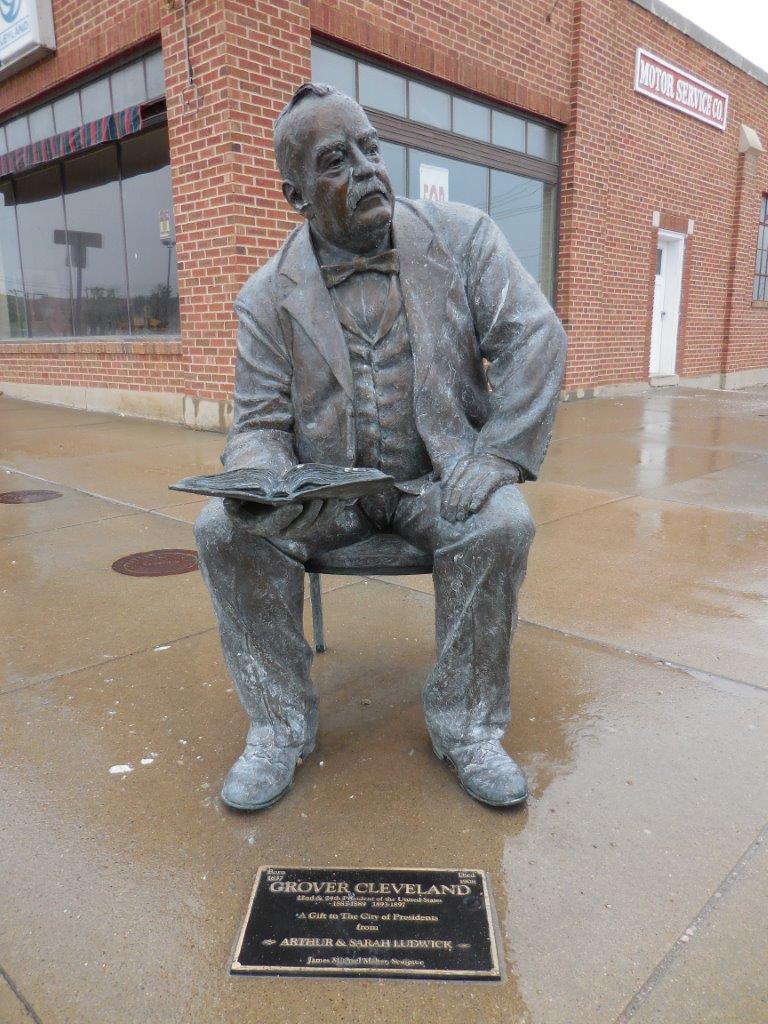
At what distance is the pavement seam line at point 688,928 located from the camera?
1.42 meters

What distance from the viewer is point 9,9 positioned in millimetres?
8820

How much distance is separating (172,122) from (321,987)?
728cm

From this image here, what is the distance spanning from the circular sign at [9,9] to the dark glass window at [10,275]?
87.8 inches

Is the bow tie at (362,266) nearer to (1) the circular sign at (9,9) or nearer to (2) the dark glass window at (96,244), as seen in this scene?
(2) the dark glass window at (96,244)

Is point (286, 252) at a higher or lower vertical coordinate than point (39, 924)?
higher

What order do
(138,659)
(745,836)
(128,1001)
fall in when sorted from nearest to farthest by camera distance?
(128,1001), (745,836), (138,659)

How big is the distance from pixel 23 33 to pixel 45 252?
2.50m

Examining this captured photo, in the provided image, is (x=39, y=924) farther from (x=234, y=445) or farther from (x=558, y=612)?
(x=558, y=612)

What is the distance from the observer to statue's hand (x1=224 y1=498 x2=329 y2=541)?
190 cm

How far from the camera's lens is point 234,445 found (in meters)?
2.25

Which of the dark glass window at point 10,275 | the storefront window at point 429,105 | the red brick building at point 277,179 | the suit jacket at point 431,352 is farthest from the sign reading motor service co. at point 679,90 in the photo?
the suit jacket at point 431,352

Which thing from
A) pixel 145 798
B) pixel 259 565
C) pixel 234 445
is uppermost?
pixel 234 445

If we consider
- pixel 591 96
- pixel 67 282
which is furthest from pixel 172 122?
pixel 591 96

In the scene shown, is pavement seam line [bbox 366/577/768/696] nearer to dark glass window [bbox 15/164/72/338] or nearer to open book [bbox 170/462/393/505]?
open book [bbox 170/462/393/505]
